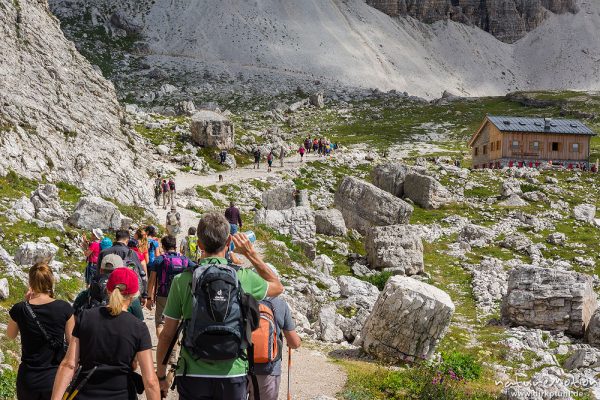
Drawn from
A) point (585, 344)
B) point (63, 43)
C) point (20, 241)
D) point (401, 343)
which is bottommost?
point (585, 344)

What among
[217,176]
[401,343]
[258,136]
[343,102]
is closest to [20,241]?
[401,343]

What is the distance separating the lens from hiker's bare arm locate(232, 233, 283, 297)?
22.1 ft

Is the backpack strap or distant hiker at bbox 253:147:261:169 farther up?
the backpack strap

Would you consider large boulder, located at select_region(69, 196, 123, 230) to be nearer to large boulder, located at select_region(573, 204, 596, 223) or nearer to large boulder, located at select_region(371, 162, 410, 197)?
large boulder, located at select_region(371, 162, 410, 197)

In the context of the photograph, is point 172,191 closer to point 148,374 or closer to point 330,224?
point 330,224

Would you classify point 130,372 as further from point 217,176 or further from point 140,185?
Answer: point 217,176

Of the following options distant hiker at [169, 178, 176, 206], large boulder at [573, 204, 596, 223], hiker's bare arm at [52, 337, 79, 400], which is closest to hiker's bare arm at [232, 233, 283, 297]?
hiker's bare arm at [52, 337, 79, 400]

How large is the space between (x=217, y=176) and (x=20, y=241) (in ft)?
103

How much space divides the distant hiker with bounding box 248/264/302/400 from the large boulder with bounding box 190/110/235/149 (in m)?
49.5

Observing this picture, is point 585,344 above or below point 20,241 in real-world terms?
below

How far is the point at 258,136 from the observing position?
67.2 meters

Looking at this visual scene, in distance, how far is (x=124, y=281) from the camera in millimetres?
6773

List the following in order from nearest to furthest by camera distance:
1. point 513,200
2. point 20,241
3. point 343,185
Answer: point 20,241 → point 343,185 → point 513,200

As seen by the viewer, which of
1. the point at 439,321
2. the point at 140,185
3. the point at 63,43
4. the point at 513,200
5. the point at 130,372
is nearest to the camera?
the point at 130,372
